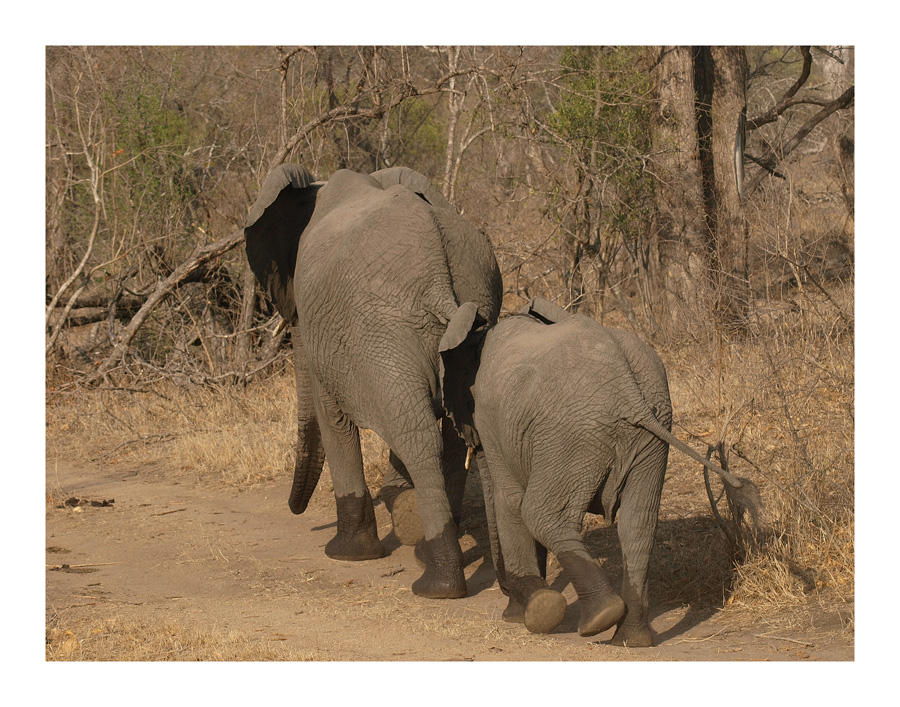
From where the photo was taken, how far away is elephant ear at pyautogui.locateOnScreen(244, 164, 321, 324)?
618cm

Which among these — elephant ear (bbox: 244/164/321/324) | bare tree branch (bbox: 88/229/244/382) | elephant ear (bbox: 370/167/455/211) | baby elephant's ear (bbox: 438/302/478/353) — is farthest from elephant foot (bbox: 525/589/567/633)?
bare tree branch (bbox: 88/229/244/382)

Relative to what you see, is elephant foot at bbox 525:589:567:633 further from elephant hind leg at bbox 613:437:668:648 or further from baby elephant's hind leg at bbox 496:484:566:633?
elephant hind leg at bbox 613:437:668:648

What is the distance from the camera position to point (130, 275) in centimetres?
1110

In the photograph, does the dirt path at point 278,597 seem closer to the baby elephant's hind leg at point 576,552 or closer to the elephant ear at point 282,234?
the baby elephant's hind leg at point 576,552

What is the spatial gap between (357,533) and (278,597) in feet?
2.54

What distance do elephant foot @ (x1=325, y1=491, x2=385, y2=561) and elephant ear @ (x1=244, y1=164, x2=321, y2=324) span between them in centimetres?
128

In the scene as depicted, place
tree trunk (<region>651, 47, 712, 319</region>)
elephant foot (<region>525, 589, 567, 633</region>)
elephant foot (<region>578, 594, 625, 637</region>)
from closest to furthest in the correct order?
1. elephant foot (<region>578, 594, 625, 637</region>)
2. elephant foot (<region>525, 589, 567, 633</region>)
3. tree trunk (<region>651, 47, 712, 319</region>)

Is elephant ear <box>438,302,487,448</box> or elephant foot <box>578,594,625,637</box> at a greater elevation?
elephant ear <box>438,302,487,448</box>

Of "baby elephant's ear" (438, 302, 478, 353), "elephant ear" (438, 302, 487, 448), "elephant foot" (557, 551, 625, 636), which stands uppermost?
"baby elephant's ear" (438, 302, 478, 353)

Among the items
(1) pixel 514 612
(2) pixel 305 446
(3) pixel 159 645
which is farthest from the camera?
(2) pixel 305 446

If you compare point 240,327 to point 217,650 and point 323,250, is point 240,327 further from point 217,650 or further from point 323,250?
point 217,650

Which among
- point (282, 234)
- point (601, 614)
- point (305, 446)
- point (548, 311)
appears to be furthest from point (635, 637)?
point (282, 234)

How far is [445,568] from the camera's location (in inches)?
208

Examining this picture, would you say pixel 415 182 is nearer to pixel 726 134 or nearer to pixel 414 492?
pixel 414 492
